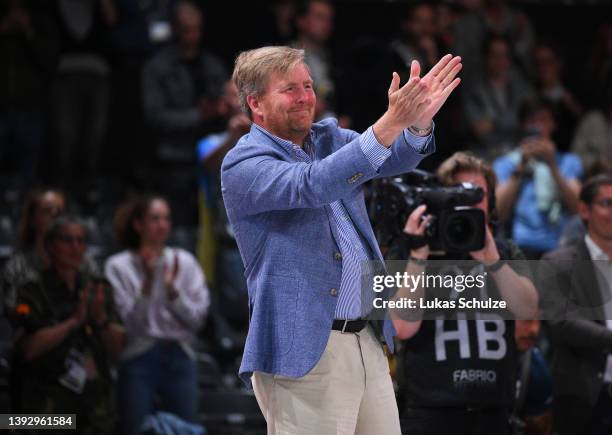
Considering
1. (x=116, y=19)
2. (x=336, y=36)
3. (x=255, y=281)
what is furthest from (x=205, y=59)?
(x=255, y=281)

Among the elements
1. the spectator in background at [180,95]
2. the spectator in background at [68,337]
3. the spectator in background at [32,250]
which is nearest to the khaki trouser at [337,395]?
the spectator in background at [68,337]

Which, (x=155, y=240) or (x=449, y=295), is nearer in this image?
(x=449, y=295)

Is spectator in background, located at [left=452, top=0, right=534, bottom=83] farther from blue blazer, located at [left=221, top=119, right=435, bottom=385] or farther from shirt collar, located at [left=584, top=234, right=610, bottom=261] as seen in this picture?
blue blazer, located at [left=221, top=119, right=435, bottom=385]

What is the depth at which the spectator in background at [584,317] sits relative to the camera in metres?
4.42

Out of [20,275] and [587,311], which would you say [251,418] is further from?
[587,311]

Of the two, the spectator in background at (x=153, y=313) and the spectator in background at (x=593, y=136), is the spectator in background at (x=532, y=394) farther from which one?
the spectator in background at (x=593, y=136)

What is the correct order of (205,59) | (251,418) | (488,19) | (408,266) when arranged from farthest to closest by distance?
(488,19) < (205,59) < (251,418) < (408,266)

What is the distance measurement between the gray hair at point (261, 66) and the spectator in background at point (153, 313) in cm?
282

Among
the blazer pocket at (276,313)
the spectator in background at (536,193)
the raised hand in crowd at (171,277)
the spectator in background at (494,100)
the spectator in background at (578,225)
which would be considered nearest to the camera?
the blazer pocket at (276,313)

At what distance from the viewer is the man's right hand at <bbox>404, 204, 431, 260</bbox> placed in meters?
3.86

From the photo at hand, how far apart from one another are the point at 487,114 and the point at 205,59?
84.2 inches

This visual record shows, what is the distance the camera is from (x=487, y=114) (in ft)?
27.4

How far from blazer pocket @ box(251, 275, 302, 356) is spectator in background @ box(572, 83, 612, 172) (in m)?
5.21

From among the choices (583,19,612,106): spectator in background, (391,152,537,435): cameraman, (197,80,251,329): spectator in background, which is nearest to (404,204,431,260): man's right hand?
(391,152,537,435): cameraman
